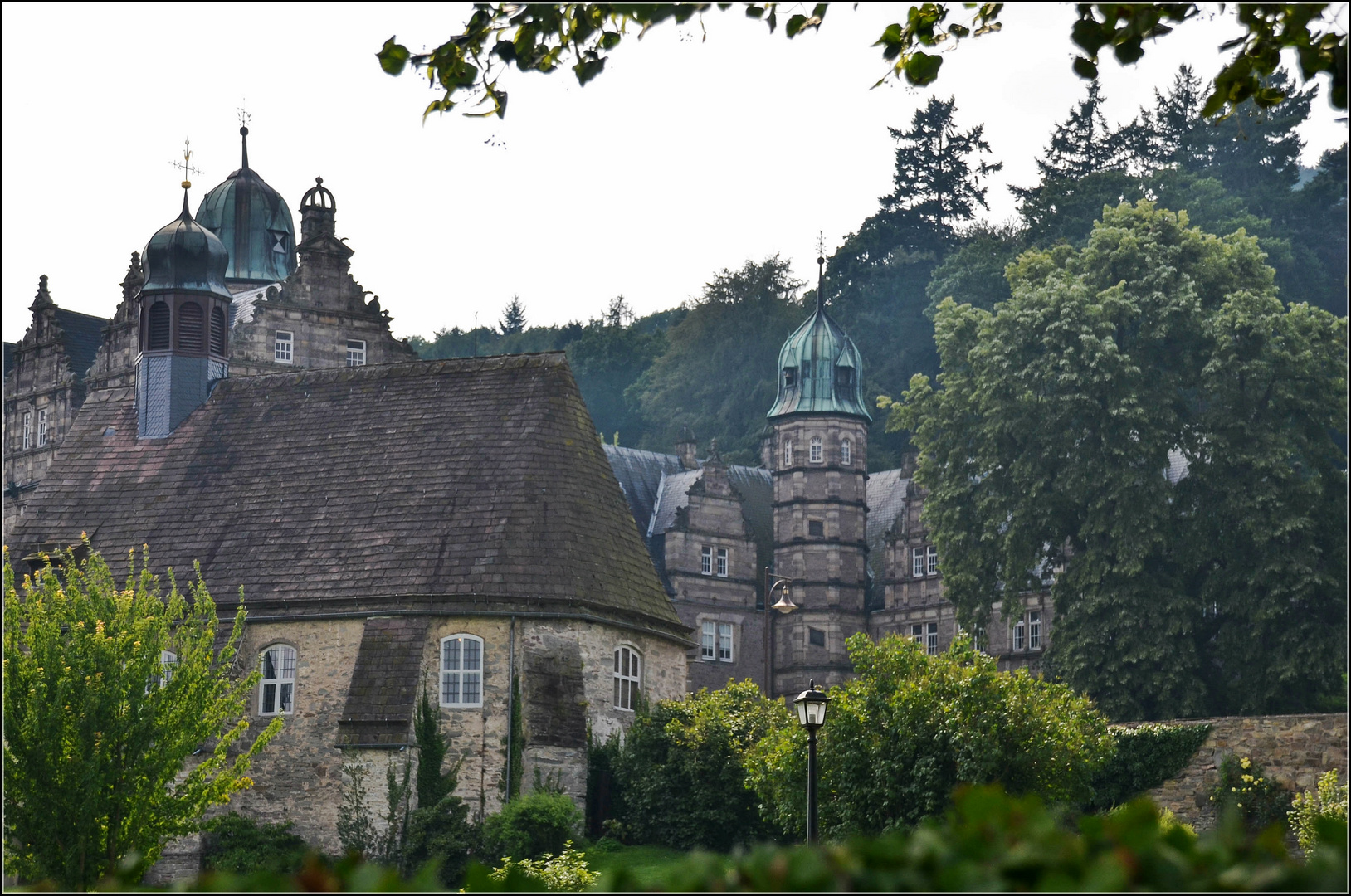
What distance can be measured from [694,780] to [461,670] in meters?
4.61

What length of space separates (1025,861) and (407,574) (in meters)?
28.7

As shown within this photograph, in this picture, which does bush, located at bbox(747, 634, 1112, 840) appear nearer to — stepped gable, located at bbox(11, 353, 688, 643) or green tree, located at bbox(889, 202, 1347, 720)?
stepped gable, located at bbox(11, 353, 688, 643)

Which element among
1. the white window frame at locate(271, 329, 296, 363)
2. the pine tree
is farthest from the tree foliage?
the pine tree

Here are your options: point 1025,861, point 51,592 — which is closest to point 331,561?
point 51,592

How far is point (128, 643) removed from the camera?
25.4 m

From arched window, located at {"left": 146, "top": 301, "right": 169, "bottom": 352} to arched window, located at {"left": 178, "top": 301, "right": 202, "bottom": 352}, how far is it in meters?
0.29

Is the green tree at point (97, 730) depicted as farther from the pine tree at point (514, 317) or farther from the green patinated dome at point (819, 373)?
the pine tree at point (514, 317)

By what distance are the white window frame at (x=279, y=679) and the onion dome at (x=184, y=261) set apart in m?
11.3

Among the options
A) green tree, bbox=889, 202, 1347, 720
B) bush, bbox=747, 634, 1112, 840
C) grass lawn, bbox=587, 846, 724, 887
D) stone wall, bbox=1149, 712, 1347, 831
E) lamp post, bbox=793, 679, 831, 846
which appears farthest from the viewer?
green tree, bbox=889, 202, 1347, 720

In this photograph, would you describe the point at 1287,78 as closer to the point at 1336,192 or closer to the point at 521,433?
the point at 1336,192

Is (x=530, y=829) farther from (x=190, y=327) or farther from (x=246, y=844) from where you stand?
(x=190, y=327)

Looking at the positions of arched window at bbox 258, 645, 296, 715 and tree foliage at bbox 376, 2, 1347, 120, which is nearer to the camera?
tree foliage at bbox 376, 2, 1347, 120

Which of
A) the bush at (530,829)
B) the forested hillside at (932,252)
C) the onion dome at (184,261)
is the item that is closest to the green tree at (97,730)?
the bush at (530,829)

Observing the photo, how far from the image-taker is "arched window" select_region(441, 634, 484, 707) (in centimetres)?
3297
